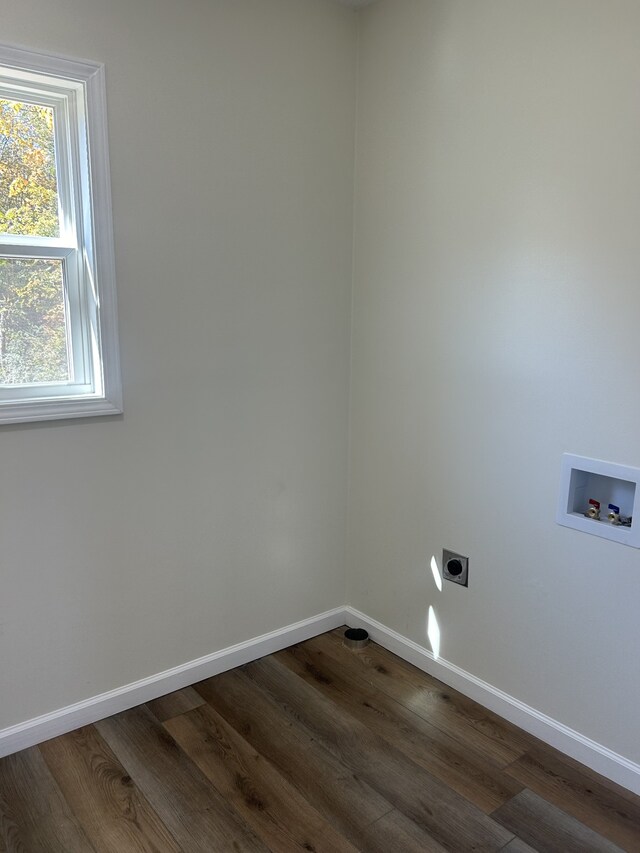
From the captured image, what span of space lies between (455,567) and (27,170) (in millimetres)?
1968

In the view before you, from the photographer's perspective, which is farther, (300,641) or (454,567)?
(300,641)

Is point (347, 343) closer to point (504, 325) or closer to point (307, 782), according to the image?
point (504, 325)

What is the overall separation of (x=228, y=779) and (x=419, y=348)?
1.60m

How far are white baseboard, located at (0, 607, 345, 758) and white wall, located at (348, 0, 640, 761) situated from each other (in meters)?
0.37

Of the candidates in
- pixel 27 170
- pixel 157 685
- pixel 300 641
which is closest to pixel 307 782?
pixel 157 685

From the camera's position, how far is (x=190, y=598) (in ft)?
8.13

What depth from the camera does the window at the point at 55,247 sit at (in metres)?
1.98

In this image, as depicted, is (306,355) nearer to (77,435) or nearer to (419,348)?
(419,348)

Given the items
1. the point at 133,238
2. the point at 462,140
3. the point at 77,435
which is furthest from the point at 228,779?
the point at 462,140

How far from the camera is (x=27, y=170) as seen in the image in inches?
79.0

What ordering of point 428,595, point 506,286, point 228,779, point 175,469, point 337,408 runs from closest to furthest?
point 228,779 → point 506,286 → point 175,469 → point 428,595 → point 337,408

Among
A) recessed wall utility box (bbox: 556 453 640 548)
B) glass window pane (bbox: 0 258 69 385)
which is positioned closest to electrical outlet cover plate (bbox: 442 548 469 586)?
recessed wall utility box (bbox: 556 453 640 548)

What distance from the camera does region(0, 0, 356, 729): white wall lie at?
209 cm

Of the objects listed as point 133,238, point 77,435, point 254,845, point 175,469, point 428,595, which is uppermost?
point 133,238
